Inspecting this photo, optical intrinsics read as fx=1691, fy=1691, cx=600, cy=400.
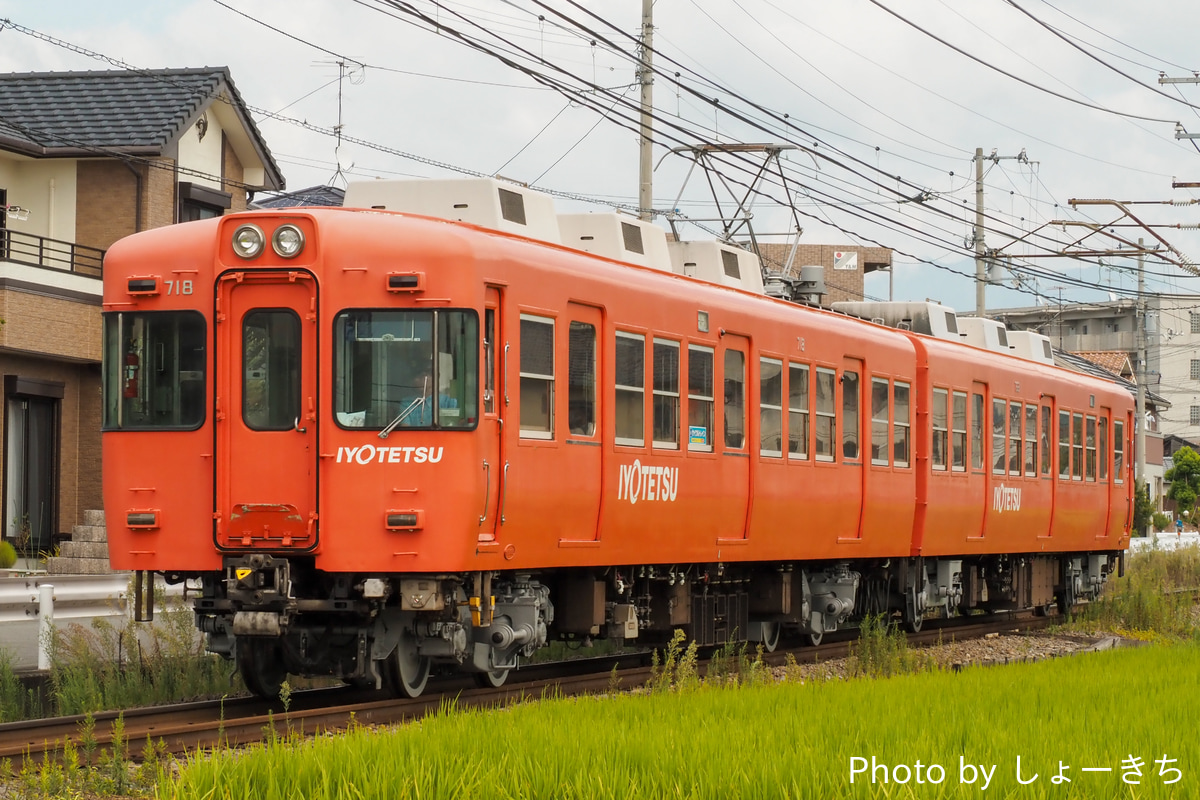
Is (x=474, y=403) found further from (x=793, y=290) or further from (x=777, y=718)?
(x=793, y=290)

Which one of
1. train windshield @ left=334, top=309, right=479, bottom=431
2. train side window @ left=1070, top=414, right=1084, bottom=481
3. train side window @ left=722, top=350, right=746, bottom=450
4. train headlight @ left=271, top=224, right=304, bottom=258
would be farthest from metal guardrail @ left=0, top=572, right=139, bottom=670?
train side window @ left=1070, top=414, right=1084, bottom=481

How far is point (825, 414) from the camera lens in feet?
52.9

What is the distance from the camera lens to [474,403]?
10836 mm

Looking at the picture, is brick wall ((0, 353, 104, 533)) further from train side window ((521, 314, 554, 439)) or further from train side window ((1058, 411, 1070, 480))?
train side window ((521, 314, 554, 439))

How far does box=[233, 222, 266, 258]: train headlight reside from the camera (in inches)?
437

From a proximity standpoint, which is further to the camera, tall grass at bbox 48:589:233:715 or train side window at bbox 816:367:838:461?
train side window at bbox 816:367:838:461

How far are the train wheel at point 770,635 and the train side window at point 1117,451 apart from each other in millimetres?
9286

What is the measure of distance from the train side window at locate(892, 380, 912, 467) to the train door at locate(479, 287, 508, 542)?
7481 millimetres

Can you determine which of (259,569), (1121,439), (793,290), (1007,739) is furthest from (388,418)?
(1121,439)

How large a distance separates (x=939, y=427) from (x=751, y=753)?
12.0 meters

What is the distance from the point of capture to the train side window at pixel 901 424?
58.1 feet

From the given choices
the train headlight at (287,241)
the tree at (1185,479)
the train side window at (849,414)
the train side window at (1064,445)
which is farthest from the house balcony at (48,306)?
the tree at (1185,479)

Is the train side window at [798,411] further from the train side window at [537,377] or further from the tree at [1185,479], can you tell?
the tree at [1185,479]

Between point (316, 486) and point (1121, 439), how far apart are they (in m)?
16.9
